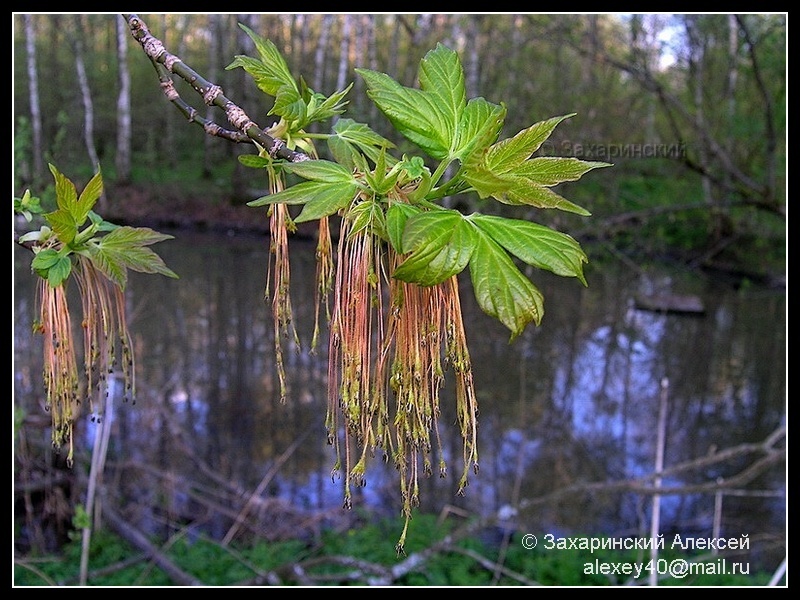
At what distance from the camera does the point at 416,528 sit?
299cm

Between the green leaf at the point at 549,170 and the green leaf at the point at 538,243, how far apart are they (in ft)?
0.11

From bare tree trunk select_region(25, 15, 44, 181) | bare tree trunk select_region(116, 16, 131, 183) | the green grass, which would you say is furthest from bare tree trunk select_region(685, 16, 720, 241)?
bare tree trunk select_region(25, 15, 44, 181)

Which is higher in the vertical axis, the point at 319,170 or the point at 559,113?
the point at 559,113

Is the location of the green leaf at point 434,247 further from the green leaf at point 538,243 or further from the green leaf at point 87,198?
the green leaf at point 87,198

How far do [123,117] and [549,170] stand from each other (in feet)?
19.2

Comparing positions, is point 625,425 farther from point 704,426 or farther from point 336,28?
point 336,28

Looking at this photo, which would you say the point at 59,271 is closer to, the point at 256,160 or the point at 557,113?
the point at 256,160

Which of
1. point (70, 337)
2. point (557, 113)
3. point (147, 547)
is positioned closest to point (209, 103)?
point (70, 337)

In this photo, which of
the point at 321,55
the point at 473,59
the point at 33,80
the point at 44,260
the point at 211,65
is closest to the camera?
the point at 44,260

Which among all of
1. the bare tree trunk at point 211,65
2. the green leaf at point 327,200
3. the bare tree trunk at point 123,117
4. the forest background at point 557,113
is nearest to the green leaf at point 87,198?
the green leaf at point 327,200

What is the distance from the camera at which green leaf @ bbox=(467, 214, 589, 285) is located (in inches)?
16.0

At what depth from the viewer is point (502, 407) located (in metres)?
4.01

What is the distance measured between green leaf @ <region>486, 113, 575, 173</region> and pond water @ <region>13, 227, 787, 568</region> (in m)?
2.30

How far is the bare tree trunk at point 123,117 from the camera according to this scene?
16.9 ft
